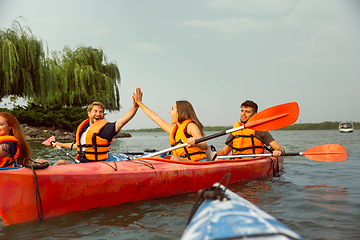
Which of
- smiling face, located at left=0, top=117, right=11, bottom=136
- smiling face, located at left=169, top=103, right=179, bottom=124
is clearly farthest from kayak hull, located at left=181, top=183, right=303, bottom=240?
smiling face, located at left=0, top=117, right=11, bottom=136

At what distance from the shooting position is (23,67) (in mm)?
14461

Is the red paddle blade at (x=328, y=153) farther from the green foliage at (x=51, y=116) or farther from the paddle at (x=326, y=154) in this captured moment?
the green foliage at (x=51, y=116)

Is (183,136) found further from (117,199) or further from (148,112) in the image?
(117,199)

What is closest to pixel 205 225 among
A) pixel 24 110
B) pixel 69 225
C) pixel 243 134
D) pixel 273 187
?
pixel 69 225

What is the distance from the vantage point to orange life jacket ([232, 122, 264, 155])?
5.33 m

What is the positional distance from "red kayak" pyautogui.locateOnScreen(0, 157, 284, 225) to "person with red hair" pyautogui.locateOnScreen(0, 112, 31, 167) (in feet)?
1.67

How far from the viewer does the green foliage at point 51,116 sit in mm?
17969

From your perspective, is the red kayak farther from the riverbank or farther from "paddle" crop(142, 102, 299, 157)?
the riverbank

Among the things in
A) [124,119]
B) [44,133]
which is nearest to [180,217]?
[124,119]

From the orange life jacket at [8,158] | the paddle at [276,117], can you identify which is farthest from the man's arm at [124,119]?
the paddle at [276,117]

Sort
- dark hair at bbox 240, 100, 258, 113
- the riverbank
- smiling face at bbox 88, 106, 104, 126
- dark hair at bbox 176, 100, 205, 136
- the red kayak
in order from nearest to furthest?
1. the red kayak
2. dark hair at bbox 176, 100, 205, 136
3. smiling face at bbox 88, 106, 104, 126
4. dark hair at bbox 240, 100, 258, 113
5. the riverbank

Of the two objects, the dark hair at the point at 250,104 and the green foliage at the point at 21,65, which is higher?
the green foliage at the point at 21,65

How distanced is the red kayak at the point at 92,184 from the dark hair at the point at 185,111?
26.7 inches

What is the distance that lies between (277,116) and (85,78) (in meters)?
17.3
